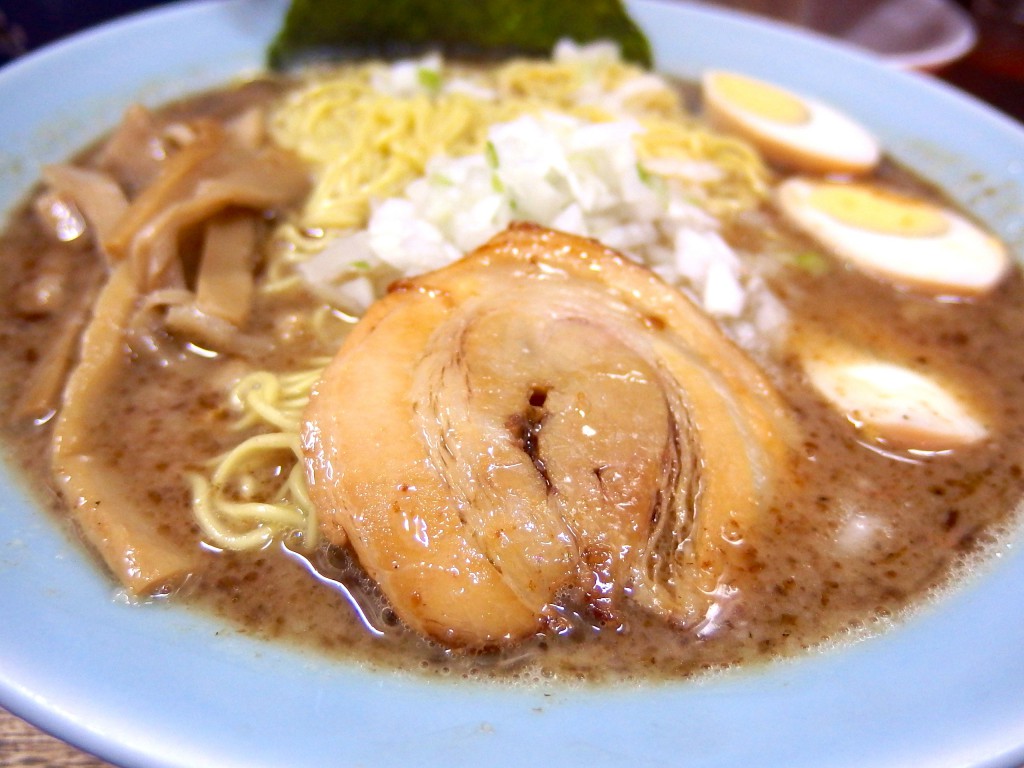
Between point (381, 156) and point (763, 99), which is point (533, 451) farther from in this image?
point (763, 99)

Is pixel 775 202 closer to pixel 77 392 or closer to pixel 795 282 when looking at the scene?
pixel 795 282

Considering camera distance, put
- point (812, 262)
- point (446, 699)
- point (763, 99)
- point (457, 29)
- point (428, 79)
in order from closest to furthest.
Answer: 1. point (446, 699)
2. point (812, 262)
3. point (428, 79)
4. point (763, 99)
5. point (457, 29)

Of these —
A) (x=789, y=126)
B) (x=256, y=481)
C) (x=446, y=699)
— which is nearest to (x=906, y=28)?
(x=789, y=126)

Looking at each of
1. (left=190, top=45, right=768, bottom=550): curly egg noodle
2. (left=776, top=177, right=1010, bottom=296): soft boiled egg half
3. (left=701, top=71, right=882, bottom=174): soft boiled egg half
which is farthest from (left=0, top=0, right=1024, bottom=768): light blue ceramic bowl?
(left=701, top=71, right=882, bottom=174): soft boiled egg half

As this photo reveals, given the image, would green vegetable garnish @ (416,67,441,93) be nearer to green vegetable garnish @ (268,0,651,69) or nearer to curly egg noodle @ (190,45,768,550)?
curly egg noodle @ (190,45,768,550)

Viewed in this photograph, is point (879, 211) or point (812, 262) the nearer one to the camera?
point (812, 262)

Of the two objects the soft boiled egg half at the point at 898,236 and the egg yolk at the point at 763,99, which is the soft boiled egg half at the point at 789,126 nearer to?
the egg yolk at the point at 763,99
